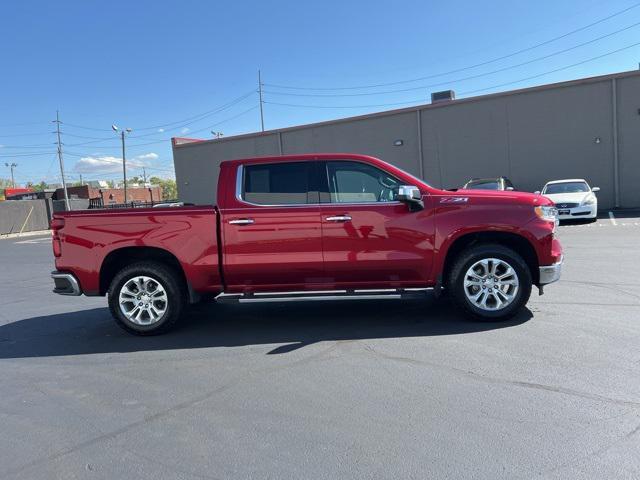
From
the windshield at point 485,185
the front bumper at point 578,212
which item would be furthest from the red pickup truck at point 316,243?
the windshield at point 485,185

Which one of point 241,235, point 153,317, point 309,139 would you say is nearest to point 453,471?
point 241,235

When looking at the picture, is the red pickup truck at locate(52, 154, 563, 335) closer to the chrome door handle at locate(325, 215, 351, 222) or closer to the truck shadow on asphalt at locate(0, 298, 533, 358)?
the chrome door handle at locate(325, 215, 351, 222)

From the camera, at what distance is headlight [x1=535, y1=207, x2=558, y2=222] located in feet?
19.3

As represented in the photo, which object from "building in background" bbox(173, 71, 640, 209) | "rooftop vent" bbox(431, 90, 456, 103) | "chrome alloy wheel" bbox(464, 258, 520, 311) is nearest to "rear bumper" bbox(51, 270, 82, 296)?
"chrome alloy wheel" bbox(464, 258, 520, 311)

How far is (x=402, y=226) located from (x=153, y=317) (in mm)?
3075

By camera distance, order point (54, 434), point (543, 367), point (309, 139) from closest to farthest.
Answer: point (54, 434), point (543, 367), point (309, 139)

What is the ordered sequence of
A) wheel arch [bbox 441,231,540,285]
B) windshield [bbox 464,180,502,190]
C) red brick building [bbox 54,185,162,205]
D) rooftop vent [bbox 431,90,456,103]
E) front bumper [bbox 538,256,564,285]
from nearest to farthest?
front bumper [bbox 538,256,564,285] < wheel arch [bbox 441,231,540,285] < windshield [bbox 464,180,502,190] < rooftop vent [bbox 431,90,456,103] < red brick building [bbox 54,185,162,205]

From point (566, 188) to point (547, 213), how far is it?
13778mm

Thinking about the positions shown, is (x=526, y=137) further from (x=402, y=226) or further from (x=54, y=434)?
(x=54, y=434)

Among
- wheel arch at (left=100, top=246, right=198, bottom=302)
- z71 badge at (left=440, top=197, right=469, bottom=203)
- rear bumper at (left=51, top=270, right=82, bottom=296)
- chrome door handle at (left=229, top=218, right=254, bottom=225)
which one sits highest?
z71 badge at (left=440, top=197, right=469, bottom=203)

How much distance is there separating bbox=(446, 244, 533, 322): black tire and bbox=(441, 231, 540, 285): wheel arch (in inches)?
5.0

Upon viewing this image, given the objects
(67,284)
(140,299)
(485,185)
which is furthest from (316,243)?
(485,185)

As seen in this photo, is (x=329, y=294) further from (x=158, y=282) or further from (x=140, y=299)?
(x=140, y=299)

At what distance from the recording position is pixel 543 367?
451 cm
